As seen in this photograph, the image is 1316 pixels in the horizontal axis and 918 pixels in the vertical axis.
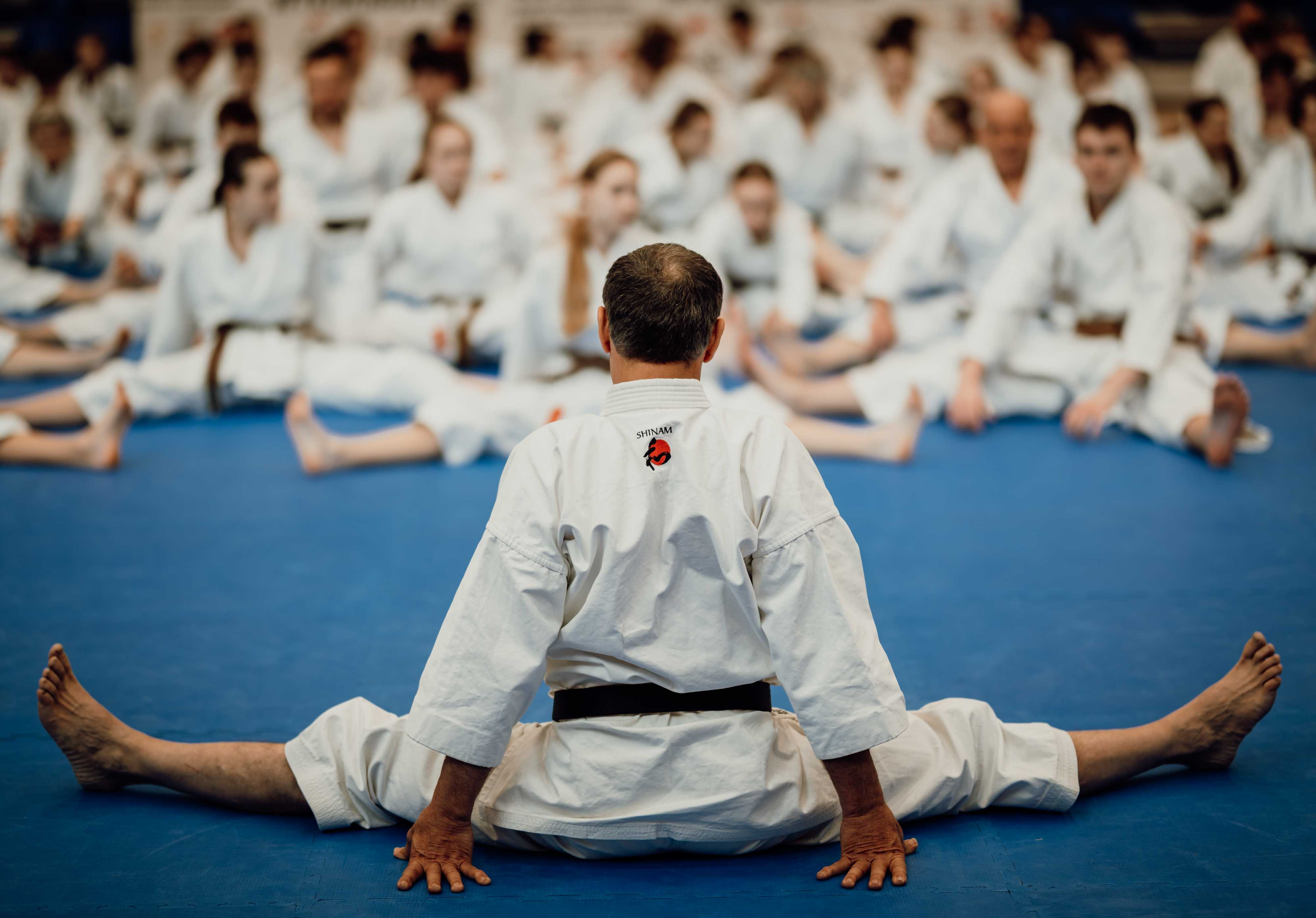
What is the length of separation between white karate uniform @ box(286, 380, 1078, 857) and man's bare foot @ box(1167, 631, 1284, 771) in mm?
626

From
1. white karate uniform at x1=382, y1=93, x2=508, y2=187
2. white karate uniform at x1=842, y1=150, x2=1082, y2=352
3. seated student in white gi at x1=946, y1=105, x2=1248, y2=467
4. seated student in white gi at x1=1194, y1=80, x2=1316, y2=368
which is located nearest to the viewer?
seated student in white gi at x1=946, y1=105, x2=1248, y2=467

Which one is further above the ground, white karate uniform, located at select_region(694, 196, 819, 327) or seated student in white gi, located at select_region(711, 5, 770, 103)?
seated student in white gi, located at select_region(711, 5, 770, 103)

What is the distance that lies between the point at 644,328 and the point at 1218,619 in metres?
1.74

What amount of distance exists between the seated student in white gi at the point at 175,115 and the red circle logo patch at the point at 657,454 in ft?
28.0

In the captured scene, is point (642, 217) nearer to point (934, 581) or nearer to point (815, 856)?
point (934, 581)

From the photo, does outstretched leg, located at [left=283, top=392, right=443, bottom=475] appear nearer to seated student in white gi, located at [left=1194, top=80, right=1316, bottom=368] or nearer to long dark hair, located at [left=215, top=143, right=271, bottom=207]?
long dark hair, located at [left=215, top=143, right=271, bottom=207]

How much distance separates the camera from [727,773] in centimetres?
185

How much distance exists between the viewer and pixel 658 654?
72.7 inches

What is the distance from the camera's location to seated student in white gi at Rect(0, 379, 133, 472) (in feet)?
13.9

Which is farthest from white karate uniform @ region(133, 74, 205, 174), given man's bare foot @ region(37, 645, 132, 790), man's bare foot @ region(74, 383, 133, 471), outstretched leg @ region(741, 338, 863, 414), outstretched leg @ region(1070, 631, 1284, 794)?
outstretched leg @ region(1070, 631, 1284, 794)

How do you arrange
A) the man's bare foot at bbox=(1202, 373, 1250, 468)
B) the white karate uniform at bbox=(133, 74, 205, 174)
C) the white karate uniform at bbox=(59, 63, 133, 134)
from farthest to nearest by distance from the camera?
the white karate uniform at bbox=(59, 63, 133, 134), the white karate uniform at bbox=(133, 74, 205, 174), the man's bare foot at bbox=(1202, 373, 1250, 468)

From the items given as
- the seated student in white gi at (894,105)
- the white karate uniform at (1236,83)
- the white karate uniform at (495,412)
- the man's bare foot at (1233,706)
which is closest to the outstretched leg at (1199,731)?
the man's bare foot at (1233,706)

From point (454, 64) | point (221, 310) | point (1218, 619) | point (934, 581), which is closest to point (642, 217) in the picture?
point (454, 64)

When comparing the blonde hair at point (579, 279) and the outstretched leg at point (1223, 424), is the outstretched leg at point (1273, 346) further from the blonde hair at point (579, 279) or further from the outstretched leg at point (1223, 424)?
Result: the blonde hair at point (579, 279)
